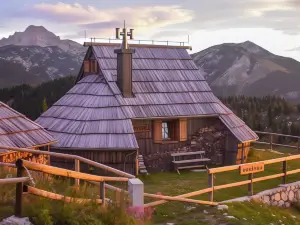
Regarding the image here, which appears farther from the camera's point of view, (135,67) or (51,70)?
(51,70)

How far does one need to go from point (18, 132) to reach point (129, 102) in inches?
253

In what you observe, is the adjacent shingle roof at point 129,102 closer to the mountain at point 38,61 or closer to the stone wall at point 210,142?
the stone wall at point 210,142

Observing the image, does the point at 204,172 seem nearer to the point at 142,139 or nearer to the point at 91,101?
the point at 142,139

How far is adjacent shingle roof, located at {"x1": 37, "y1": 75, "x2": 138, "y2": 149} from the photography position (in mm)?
17734

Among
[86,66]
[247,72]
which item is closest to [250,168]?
[86,66]

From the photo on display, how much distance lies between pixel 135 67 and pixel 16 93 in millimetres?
44682

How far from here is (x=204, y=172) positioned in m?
19.0

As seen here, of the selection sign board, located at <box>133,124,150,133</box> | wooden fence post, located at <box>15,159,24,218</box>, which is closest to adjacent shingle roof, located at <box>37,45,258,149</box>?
sign board, located at <box>133,124,150,133</box>

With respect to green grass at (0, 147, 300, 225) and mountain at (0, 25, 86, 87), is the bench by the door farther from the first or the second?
mountain at (0, 25, 86, 87)

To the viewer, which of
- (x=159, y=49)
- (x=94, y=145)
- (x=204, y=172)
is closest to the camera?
(x=94, y=145)

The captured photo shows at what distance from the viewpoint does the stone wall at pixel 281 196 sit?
13789mm

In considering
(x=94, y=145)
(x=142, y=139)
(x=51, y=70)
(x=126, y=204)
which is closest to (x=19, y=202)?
(x=126, y=204)

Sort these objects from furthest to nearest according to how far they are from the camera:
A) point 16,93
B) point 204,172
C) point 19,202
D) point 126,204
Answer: point 16,93 < point 204,172 < point 126,204 < point 19,202

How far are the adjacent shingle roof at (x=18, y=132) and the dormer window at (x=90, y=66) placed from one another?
692cm
